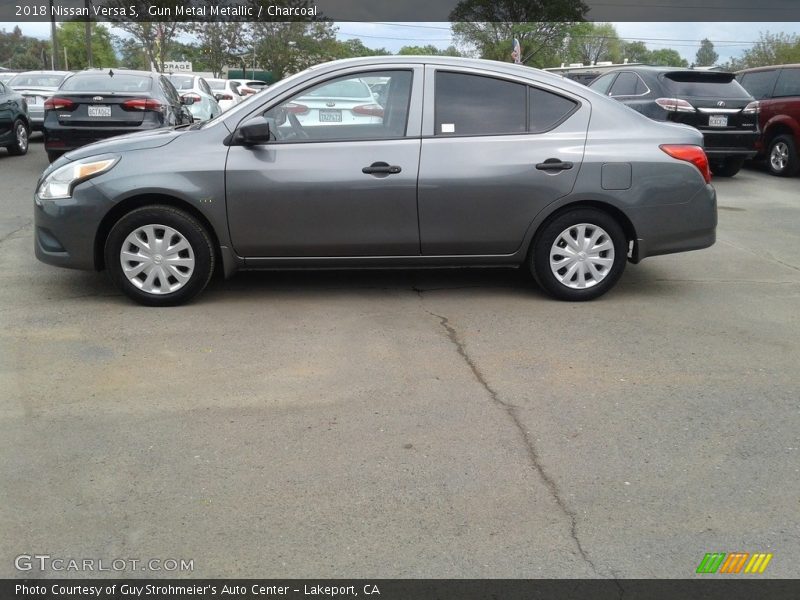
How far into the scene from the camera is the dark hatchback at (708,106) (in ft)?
42.3

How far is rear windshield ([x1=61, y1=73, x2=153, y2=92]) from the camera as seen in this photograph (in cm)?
1265

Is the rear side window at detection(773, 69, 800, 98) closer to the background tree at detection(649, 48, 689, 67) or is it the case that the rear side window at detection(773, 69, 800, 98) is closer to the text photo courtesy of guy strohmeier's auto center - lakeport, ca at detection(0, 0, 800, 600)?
the text photo courtesy of guy strohmeier's auto center - lakeport, ca at detection(0, 0, 800, 600)

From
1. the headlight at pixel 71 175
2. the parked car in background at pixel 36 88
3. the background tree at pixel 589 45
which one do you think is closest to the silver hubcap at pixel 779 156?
the headlight at pixel 71 175

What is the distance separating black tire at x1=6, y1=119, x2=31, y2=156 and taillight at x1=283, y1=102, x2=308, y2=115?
35.8 ft

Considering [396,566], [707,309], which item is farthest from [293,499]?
[707,309]

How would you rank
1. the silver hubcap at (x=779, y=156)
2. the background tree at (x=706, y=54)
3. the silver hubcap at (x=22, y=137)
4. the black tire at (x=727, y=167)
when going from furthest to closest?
the background tree at (x=706, y=54), the silver hubcap at (x=22, y=137), the silver hubcap at (x=779, y=156), the black tire at (x=727, y=167)

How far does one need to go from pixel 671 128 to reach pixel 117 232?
4.16m

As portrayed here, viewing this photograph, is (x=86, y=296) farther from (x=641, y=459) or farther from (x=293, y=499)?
(x=641, y=459)

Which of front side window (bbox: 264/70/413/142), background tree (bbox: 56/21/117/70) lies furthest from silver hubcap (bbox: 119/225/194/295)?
background tree (bbox: 56/21/117/70)

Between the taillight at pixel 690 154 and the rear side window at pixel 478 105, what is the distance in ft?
3.60

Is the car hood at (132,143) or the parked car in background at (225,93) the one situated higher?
the parked car in background at (225,93)

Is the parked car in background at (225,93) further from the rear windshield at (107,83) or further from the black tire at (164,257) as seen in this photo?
the black tire at (164,257)

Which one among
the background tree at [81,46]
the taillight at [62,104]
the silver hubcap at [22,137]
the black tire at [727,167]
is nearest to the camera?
the taillight at [62,104]

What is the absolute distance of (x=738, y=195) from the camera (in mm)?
12336
